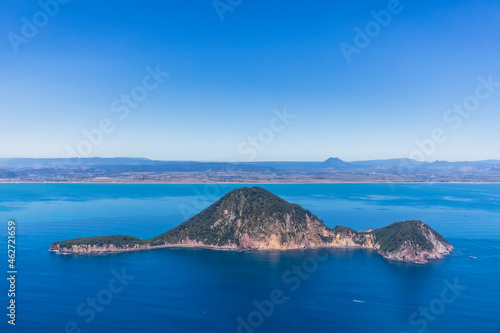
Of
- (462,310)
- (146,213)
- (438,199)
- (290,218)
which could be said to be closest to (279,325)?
(462,310)

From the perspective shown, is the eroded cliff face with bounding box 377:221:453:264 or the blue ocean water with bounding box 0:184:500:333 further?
the eroded cliff face with bounding box 377:221:453:264

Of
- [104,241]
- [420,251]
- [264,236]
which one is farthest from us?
[264,236]

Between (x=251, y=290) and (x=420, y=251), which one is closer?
(x=251, y=290)

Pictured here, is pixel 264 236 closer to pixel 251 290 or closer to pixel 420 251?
pixel 251 290

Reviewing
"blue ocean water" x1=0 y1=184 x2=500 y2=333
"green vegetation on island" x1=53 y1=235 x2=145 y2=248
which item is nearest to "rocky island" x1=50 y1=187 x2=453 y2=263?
"green vegetation on island" x1=53 y1=235 x2=145 y2=248

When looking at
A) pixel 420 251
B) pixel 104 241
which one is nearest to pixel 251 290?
pixel 104 241

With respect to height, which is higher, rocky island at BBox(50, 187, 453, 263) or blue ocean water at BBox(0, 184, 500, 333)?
rocky island at BBox(50, 187, 453, 263)

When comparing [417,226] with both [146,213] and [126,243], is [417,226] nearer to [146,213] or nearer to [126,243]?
[126,243]

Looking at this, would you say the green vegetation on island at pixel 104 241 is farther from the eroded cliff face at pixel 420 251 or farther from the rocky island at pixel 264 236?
the eroded cliff face at pixel 420 251

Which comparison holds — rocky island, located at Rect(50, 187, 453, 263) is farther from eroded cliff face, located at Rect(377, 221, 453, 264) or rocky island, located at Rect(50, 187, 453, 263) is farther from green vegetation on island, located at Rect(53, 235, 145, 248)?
eroded cliff face, located at Rect(377, 221, 453, 264)
